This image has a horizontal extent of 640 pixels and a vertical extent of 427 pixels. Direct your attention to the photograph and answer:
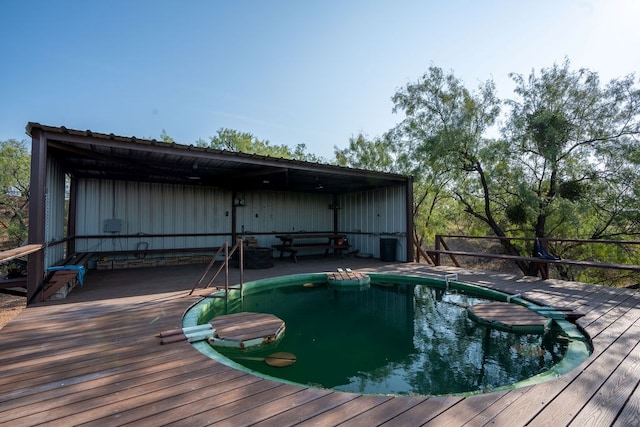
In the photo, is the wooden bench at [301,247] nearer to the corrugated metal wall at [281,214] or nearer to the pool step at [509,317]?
the corrugated metal wall at [281,214]

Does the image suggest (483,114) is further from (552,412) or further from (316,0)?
(552,412)

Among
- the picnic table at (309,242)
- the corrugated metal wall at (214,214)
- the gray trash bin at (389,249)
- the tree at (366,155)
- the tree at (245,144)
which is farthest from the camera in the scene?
the tree at (245,144)

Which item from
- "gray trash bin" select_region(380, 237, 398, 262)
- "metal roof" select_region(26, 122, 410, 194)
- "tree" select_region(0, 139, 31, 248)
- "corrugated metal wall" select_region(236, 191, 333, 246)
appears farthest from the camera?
"tree" select_region(0, 139, 31, 248)

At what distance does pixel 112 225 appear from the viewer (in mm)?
7750

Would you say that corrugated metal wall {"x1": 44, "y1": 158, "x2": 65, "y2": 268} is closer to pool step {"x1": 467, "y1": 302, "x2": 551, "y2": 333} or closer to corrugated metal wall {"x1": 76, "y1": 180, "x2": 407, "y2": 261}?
corrugated metal wall {"x1": 76, "y1": 180, "x2": 407, "y2": 261}

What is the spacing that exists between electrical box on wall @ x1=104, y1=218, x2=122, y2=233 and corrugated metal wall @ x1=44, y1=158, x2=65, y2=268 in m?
1.32

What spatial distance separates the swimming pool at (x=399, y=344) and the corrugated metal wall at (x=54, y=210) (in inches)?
117

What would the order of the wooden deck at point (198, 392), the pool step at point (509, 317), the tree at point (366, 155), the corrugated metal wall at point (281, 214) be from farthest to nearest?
the tree at point (366, 155), the corrugated metal wall at point (281, 214), the pool step at point (509, 317), the wooden deck at point (198, 392)

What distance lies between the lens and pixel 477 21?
22.6 ft

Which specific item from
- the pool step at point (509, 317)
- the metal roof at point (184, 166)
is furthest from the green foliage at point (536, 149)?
the pool step at point (509, 317)

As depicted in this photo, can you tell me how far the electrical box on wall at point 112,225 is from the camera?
7719mm

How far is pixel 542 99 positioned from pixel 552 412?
9.52 metres

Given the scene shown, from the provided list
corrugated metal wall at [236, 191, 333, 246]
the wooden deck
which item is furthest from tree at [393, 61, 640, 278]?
the wooden deck

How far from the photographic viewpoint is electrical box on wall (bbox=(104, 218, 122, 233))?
25.3ft
